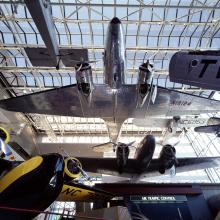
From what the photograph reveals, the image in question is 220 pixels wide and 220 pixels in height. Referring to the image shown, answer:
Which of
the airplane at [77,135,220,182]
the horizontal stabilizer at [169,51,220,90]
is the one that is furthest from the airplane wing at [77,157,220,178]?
the horizontal stabilizer at [169,51,220,90]

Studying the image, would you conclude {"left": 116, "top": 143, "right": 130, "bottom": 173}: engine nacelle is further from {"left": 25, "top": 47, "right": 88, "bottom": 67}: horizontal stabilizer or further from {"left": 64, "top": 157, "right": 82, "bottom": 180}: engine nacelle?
{"left": 64, "top": 157, "right": 82, "bottom": 180}: engine nacelle

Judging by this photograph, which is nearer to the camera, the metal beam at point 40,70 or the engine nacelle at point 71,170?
the engine nacelle at point 71,170

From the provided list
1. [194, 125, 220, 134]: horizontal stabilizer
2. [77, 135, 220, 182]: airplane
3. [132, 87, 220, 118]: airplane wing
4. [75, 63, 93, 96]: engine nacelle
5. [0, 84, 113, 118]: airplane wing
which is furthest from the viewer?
[132, 87, 220, 118]: airplane wing

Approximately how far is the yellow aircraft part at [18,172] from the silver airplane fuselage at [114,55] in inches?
289

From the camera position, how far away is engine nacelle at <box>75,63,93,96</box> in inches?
422

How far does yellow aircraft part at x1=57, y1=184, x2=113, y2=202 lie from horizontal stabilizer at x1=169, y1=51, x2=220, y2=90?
4103 mm

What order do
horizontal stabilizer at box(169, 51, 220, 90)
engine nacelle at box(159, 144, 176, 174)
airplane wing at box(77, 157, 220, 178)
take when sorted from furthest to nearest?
airplane wing at box(77, 157, 220, 178) < engine nacelle at box(159, 144, 176, 174) < horizontal stabilizer at box(169, 51, 220, 90)

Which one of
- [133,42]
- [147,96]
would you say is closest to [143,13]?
[133,42]

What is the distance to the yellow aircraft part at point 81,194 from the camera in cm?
588

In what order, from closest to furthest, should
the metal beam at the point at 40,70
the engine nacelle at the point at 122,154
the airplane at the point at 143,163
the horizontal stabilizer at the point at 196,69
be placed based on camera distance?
1. the horizontal stabilizer at the point at 196,69
2. the engine nacelle at the point at 122,154
3. the airplane at the point at 143,163
4. the metal beam at the point at 40,70

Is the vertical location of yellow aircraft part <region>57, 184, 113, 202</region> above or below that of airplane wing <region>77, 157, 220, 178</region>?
below

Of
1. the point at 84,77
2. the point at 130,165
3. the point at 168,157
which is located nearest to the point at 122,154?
the point at 130,165

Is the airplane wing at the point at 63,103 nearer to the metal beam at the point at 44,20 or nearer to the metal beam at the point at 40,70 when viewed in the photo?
the metal beam at the point at 44,20

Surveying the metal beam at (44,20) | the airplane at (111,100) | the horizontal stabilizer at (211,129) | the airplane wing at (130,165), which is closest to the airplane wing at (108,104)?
the airplane at (111,100)
